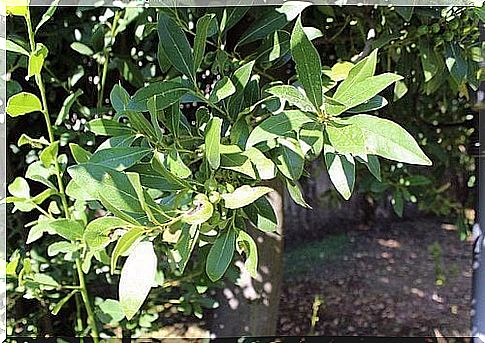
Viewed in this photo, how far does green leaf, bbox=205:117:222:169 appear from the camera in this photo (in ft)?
1.44

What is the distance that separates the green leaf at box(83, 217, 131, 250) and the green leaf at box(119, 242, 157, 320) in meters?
0.03

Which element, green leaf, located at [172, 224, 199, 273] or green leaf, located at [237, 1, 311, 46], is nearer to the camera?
green leaf, located at [172, 224, 199, 273]

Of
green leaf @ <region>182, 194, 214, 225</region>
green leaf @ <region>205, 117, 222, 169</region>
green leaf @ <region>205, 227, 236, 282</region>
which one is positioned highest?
green leaf @ <region>205, 117, 222, 169</region>

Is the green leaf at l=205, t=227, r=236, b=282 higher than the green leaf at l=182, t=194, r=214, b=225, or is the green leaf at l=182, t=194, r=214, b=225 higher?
the green leaf at l=182, t=194, r=214, b=225

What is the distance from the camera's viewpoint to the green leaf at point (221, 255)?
47 centimetres

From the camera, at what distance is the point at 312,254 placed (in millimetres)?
2621

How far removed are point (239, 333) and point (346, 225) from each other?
174 cm

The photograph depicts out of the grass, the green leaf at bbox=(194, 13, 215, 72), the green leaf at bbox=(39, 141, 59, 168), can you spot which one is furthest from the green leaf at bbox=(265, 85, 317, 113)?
the grass

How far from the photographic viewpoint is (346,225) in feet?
9.25

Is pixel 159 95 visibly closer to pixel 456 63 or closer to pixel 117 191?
pixel 117 191

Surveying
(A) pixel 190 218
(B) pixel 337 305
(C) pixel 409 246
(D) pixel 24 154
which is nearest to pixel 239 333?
(D) pixel 24 154

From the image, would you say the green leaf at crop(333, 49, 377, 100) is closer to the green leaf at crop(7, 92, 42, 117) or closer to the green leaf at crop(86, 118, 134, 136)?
the green leaf at crop(86, 118, 134, 136)

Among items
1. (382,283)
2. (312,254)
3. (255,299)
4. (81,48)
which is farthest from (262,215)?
(312,254)

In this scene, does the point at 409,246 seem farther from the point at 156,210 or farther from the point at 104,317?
the point at 156,210
